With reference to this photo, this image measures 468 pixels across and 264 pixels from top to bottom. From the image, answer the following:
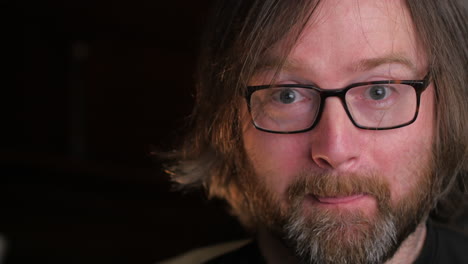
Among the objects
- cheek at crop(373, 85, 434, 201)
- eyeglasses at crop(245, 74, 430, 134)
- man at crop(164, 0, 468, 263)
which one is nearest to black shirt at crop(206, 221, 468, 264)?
man at crop(164, 0, 468, 263)

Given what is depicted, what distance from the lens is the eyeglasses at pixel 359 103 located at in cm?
114

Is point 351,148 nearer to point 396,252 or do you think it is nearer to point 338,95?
point 338,95

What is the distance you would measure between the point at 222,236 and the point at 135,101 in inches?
80.4

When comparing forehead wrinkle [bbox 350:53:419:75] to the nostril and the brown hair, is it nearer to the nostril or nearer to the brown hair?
the brown hair

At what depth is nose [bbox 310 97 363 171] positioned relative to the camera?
1104 millimetres

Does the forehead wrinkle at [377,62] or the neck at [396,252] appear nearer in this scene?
Result: the forehead wrinkle at [377,62]

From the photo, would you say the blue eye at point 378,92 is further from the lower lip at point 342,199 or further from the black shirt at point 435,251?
the black shirt at point 435,251

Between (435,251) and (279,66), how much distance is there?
0.60 m

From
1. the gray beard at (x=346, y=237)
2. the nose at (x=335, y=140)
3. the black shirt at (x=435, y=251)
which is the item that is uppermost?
the nose at (x=335, y=140)

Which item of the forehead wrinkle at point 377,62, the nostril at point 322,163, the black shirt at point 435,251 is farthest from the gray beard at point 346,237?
the forehead wrinkle at point 377,62

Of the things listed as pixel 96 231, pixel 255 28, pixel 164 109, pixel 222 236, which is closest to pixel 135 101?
pixel 164 109

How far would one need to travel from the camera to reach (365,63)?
3.69 ft

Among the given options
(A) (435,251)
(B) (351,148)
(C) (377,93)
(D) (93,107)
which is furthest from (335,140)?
(D) (93,107)

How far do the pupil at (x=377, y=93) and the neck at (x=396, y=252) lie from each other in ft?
1.17
